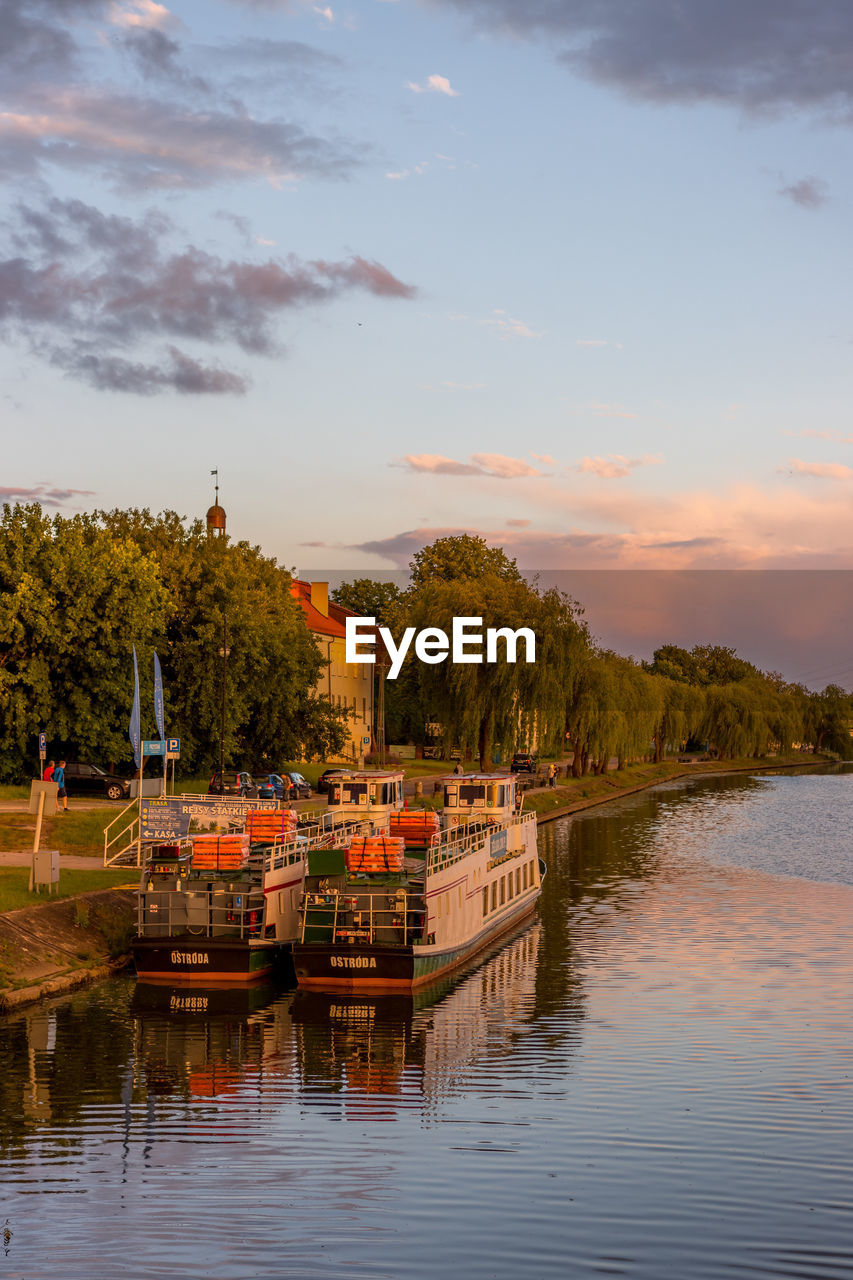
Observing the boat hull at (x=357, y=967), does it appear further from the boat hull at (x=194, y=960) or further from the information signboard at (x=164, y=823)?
the information signboard at (x=164, y=823)

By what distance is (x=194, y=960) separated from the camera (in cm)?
3238

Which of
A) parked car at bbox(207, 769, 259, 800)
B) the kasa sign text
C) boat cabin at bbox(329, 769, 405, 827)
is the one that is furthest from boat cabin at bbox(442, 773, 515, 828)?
the kasa sign text

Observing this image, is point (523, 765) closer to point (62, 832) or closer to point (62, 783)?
point (62, 783)

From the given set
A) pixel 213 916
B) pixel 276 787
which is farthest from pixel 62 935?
pixel 276 787

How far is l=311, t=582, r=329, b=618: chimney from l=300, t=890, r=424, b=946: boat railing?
109m

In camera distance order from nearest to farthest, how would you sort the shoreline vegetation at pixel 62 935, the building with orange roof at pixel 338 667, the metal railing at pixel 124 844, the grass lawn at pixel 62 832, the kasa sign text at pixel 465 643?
1. the shoreline vegetation at pixel 62 935
2. the metal railing at pixel 124 844
3. the grass lawn at pixel 62 832
4. the kasa sign text at pixel 465 643
5. the building with orange roof at pixel 338 667

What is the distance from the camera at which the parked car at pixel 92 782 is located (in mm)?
64688

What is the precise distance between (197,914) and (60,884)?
710cm

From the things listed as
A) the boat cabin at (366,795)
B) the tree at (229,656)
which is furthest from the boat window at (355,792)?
the tree at (229,656)

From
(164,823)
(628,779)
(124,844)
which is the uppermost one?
(164,823)

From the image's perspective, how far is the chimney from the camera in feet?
463

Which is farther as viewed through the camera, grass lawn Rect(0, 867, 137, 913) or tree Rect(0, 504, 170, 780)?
tree Rect(0, 504, 170, 780)

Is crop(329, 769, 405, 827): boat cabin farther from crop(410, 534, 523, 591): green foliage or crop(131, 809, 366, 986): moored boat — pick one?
crop(410, 534, 523, 591): green foliage

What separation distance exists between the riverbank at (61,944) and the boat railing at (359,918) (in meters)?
5.15
